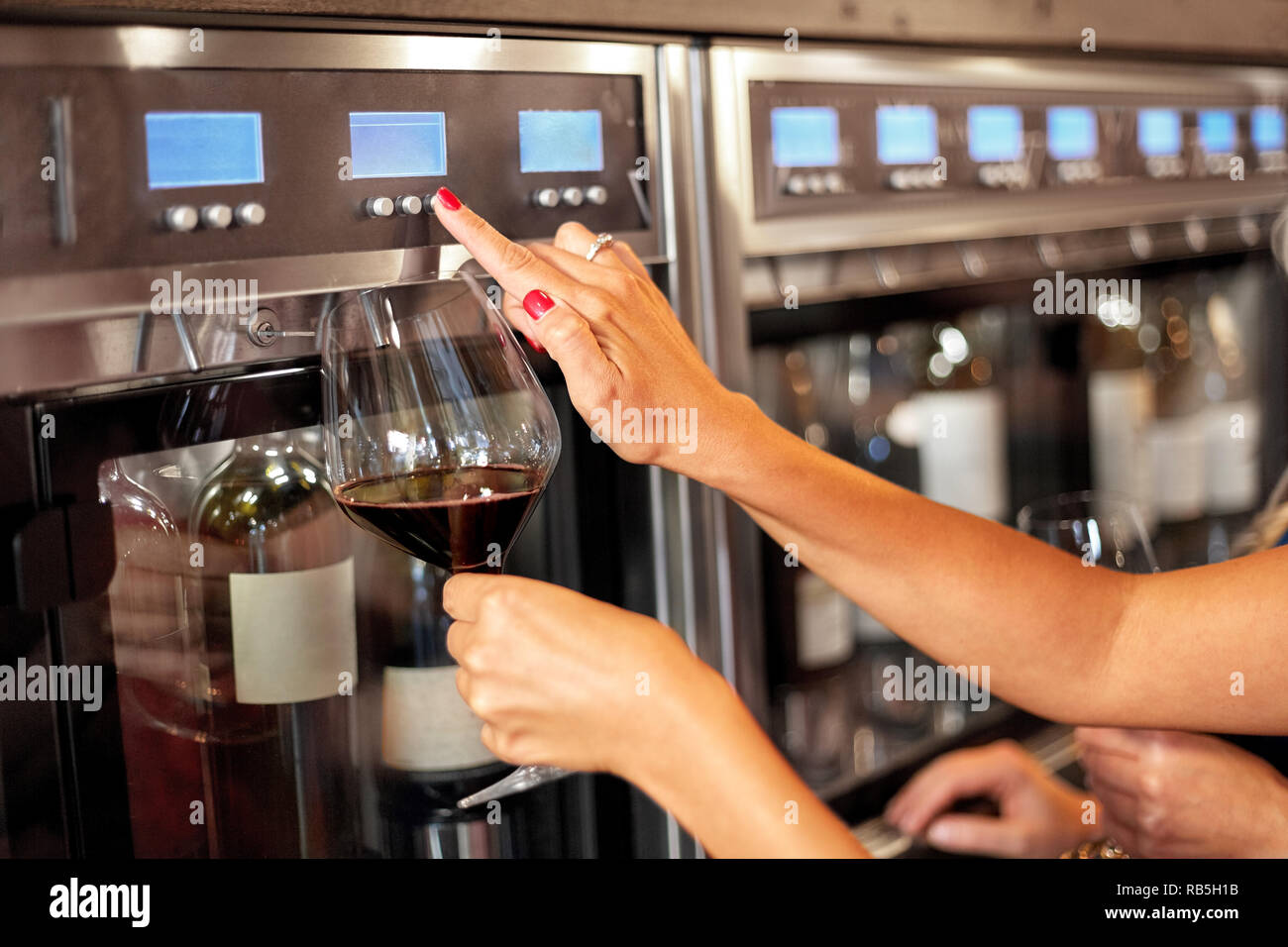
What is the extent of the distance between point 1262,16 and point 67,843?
125cm

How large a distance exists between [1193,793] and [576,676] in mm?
504

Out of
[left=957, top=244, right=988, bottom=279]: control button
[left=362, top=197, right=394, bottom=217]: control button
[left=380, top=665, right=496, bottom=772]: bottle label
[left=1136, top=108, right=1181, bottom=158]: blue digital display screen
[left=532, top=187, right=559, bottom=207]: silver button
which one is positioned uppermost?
[left=1136, top=108, right=1181, bottom=158]: blue digital display screen

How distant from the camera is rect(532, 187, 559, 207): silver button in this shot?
2.39ft

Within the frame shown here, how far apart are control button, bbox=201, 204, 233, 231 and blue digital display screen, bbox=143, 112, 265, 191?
12 mm

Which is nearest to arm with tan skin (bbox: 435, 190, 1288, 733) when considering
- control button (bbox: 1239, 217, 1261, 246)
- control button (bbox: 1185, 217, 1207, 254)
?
control button (bbox: 1185, 217, 1207, 254)

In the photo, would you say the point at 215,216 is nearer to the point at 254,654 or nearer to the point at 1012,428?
the point at 254,654

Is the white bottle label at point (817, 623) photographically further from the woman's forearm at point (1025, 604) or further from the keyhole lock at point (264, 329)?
the keyhole lock at point (264, 329)

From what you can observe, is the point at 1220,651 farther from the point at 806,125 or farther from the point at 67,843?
the point at 67,843

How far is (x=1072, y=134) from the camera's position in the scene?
109 cm

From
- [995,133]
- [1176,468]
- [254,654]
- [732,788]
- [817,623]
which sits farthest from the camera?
[1176,468]

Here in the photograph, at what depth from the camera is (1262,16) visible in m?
1.20

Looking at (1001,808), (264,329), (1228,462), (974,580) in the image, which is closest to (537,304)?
(264,329)

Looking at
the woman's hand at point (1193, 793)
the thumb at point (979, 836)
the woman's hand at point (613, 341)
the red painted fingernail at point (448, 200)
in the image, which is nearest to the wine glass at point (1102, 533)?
the woman's hand at point (1193, 793)

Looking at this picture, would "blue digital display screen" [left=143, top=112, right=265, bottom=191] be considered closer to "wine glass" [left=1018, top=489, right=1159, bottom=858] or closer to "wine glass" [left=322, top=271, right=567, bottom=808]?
"wine glass" [left=322, top=271, right=567, bottom=808]
